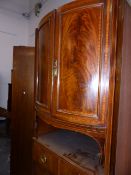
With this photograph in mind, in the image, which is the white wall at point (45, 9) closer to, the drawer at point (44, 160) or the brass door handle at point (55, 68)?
the brass door handle at point (55, 68)

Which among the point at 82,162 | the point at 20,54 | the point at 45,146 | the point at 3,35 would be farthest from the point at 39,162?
the point at 3,35

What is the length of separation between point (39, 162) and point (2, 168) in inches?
47.8

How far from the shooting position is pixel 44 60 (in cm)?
126

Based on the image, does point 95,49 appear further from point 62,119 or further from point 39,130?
point 39,130

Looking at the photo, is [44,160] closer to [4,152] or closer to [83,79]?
[83,79]

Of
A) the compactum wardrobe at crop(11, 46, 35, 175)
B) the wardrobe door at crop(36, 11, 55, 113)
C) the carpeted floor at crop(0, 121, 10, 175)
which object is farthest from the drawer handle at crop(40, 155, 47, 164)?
the carpeted floor at crop(0, 121, 10, 175)

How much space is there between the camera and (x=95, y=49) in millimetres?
937

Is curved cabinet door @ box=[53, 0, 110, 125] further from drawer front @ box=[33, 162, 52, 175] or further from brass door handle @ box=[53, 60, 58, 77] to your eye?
drawer front @ box=[33, 162, 52, 175]

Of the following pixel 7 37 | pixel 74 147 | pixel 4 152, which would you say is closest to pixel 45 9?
pixel 7 37

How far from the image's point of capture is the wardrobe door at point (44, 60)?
1.15 metres

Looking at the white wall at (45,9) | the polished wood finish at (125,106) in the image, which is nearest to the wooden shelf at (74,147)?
the polished wood finish at (125,106)

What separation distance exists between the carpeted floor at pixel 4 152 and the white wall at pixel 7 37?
3.36 feet

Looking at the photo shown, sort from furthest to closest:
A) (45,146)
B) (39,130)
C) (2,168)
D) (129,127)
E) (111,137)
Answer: (2,168) → (39,130) → (45,146) → (129,127) → (111,137)

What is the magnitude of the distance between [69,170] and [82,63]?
66cm
